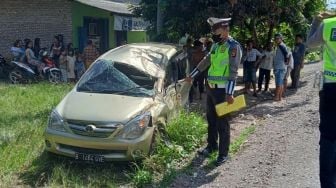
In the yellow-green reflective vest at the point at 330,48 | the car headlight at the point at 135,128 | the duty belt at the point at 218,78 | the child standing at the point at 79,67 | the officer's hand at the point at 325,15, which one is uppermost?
the officer's hand at the point at 325,15

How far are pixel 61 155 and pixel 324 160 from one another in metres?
3.29

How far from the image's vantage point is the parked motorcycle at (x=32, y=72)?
1397cm

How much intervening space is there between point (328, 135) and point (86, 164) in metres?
3.18

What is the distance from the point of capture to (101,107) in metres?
5.77

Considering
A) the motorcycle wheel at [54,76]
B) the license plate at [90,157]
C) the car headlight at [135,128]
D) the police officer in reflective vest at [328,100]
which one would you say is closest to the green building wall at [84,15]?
the motorcycle wheel at [54,76]

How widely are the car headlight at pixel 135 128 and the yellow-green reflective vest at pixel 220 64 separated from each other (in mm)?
1034

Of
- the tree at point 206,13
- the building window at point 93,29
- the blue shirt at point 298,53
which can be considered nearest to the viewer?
the tree at point 206,13

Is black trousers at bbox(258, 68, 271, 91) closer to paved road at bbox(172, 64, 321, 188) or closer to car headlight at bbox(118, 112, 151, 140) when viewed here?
paved road at bbox(172, 64, 321, 188)

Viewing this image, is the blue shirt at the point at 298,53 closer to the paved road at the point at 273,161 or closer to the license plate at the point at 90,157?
the paved road at the point at 273,161

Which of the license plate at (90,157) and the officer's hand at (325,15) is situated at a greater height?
the officer's hand at (325,15)

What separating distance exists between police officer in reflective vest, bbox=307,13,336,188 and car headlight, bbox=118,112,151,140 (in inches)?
95.3

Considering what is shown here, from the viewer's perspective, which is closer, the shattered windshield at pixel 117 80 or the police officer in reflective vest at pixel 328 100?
the police officer in reflective vest at pixel 328 100

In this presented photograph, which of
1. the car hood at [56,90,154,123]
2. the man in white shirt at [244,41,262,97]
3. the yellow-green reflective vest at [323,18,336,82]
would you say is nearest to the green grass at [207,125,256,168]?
the car hood at [56,90,154,123]

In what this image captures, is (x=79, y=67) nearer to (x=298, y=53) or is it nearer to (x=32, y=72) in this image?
(x=32, y=72)
